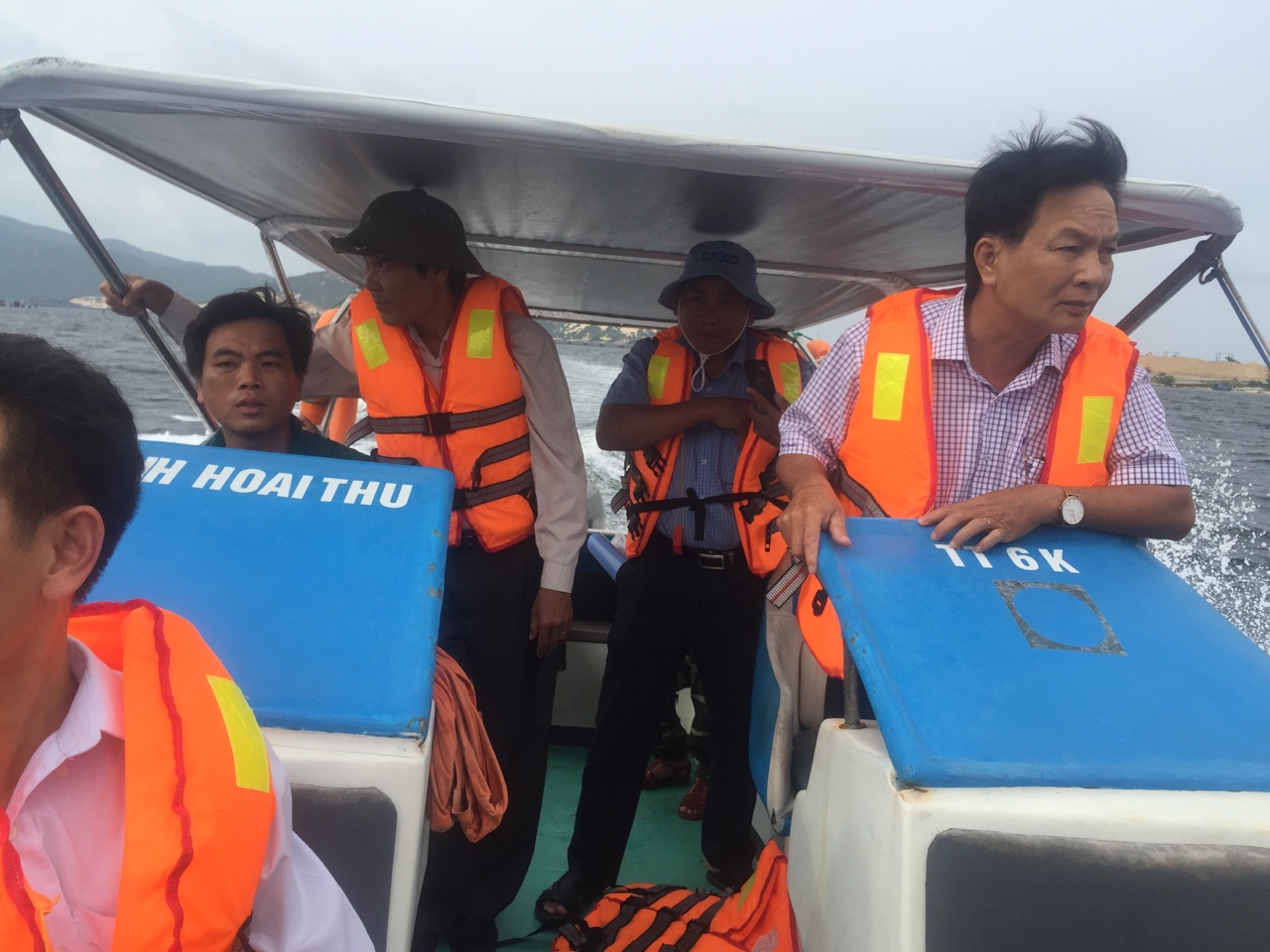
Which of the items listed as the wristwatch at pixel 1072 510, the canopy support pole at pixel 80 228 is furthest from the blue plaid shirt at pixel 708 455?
the canopy support pole at pixel 80 228

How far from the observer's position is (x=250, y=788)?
88cm

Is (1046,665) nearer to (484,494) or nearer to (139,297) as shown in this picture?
(484,494)

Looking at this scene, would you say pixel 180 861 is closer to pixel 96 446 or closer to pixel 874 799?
pixel 96 446

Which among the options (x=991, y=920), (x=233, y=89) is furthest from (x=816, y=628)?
(x=233, y=89)

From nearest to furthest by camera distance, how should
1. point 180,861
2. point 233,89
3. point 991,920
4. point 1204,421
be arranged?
point 180,861 < point 991,920 < point 233,89 < point 1204,421

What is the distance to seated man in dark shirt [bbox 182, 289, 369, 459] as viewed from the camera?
204 centimetres

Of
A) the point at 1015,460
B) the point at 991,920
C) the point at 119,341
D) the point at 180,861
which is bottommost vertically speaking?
the point at 119,341

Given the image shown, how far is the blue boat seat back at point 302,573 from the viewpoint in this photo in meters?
1.18

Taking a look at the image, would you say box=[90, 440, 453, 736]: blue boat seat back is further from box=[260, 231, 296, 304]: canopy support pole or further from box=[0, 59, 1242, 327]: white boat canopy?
box=[260, 231, 296, 304]: canopy support pole

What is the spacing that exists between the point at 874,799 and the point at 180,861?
0.80 metres

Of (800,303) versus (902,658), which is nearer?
(902,658)

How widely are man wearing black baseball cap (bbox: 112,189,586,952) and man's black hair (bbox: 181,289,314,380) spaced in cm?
17

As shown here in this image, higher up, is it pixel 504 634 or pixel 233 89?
pixel 233 89

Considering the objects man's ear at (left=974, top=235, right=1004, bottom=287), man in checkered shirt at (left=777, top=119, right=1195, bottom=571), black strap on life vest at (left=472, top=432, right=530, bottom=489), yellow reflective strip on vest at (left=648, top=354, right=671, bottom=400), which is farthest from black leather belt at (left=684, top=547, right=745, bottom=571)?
man's ear at (left=974, top=235, right=1004, bottom=287)
